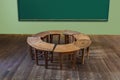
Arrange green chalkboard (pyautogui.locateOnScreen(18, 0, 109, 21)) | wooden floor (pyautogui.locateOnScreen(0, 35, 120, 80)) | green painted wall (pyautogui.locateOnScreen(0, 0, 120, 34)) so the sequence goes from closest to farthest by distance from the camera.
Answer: wooden floor (pyautogui.locateOnScreen(0, 35, 120, 80)), green chalkboard (pyautogui.locateOnScreen(18, 0, 109, 21)), green painted wall (pyautogui.locateOnScreen(0, 0, 120, 34))

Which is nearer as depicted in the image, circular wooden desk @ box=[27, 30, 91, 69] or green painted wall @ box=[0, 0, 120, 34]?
circular wooden desk @ box=[27, 30, 91, 69]

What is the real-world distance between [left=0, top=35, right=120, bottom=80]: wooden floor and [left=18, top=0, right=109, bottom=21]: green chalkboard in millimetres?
1161

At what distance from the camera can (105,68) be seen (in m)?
3.85

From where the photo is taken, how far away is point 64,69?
12.5ft

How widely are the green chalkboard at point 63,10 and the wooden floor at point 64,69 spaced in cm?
116

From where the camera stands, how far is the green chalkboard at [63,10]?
598 cm

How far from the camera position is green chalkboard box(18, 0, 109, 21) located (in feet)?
19.6

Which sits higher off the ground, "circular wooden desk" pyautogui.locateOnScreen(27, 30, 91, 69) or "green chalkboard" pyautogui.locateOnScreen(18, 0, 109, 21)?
"green chalkboard" pyautogui.locateOnScreen(18, 0, 109, 21)

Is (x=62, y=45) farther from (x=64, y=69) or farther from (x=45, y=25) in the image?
(x=45, y=25)

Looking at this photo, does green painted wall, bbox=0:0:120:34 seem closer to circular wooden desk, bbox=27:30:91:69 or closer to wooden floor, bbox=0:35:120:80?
wooden floor, bbox=0:35:120:80

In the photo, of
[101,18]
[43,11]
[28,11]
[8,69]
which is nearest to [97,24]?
[101,18]

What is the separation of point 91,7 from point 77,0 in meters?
0.46

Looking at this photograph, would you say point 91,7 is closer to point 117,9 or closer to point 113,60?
point 117,9

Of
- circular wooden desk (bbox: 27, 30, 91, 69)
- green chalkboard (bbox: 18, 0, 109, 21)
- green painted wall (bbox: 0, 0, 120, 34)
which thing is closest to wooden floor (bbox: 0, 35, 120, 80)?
circular wooden desk (bbox: 27, 30, 91, 69)
